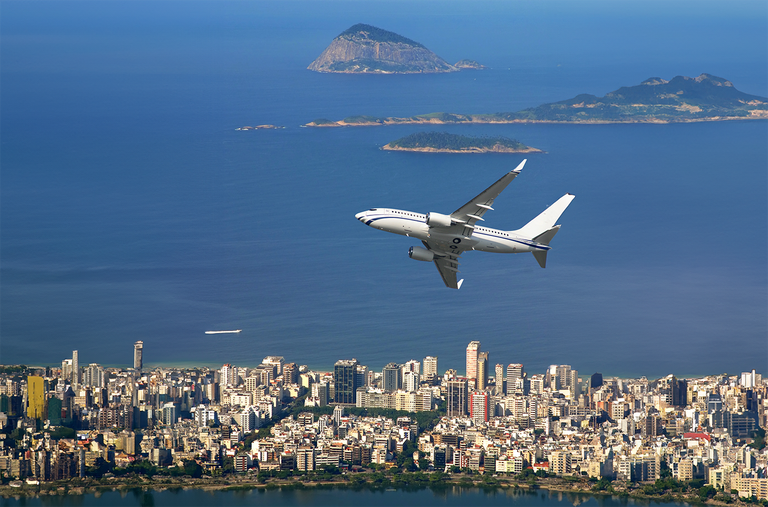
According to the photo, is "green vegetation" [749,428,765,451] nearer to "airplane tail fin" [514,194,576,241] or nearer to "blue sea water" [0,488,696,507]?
"blue sea water" [0,488,696,507]

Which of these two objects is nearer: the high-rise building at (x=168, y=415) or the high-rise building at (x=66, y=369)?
the high-rise building at (x=168, y=415)

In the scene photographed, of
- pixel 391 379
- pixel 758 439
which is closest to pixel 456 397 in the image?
pixel 391 379

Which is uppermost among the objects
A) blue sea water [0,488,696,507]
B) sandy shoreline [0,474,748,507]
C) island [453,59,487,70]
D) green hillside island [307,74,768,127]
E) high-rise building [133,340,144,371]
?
island [453,59,487,70]

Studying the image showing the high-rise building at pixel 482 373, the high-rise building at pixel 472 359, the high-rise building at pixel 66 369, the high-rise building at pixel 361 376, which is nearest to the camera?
the high-rise building at pixel 361 376

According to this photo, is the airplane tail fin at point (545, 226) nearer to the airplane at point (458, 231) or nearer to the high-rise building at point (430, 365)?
the airplane at point (458, 231)

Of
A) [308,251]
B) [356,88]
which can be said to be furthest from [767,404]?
[356,88]

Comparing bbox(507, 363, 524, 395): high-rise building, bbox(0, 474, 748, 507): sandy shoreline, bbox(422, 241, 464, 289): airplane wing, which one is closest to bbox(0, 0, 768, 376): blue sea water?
bbox(507, 363, 524, 395): high-rise building

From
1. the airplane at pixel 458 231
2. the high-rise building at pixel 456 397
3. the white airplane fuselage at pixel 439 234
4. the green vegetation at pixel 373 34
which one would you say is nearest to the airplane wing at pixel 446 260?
the airplane at pixel 458 231
